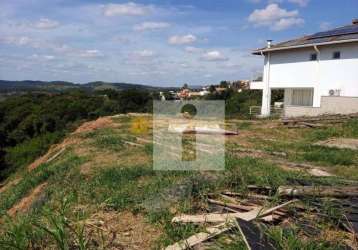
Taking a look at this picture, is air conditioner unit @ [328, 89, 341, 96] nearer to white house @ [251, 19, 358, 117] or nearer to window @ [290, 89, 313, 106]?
white house @ [251, 19, 358, 117]

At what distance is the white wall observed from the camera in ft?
63.5

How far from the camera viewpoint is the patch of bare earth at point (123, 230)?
394cm

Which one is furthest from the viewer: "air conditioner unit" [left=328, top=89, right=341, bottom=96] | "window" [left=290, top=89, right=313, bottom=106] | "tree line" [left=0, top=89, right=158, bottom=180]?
"tree line" [left=0, top=89, right=158, bottom=180]

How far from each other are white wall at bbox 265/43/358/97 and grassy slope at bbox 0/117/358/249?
35.1ft

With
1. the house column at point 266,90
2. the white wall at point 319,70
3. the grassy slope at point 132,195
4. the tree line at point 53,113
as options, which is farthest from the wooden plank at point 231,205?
the tree line at point 53,113

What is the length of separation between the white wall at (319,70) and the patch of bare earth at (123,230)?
1730 cm

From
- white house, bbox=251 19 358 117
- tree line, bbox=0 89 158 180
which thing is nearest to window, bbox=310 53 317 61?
white house, bbox=251 19 358 117

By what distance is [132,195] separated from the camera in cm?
534

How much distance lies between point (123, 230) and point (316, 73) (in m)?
19.0

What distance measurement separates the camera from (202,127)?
43.8 feet

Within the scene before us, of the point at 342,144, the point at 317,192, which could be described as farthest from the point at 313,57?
the point at 317,192

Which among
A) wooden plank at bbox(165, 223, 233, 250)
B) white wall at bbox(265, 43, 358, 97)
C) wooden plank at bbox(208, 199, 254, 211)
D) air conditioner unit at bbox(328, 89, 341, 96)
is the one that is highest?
white wall at bbox(265, 43, 358, 97)

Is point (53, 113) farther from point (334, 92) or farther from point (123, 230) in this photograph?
point (123, 230)

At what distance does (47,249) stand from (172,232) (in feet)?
3.97
